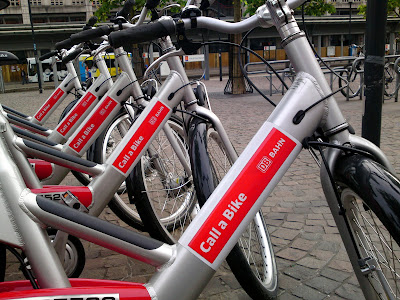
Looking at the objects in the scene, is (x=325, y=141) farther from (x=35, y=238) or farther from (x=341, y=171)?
(x=35, y=238)

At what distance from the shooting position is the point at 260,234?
249cm

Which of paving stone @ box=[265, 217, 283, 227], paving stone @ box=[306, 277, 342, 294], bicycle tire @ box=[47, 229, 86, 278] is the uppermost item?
bicycle tire @ box=[47, 229, 86, 278]

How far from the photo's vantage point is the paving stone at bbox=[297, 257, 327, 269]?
2.62 metres

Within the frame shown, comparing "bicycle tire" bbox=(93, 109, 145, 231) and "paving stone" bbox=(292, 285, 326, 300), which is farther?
"bicycle tire" bbox=(93, 109, 145, 231)

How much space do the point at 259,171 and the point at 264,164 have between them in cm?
3

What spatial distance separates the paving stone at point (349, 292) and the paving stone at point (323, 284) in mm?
37

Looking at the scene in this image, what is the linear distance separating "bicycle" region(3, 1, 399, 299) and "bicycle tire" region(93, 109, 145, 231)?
158 cm

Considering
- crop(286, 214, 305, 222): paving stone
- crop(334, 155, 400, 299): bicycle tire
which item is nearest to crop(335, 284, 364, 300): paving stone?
crop(334, 155, 400, 299): bicycle tire

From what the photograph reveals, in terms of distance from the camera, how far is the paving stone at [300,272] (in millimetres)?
2496

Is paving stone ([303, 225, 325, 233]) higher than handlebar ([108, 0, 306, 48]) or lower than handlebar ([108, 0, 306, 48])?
lower

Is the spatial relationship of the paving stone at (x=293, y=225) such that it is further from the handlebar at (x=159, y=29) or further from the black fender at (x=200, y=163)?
the handlebar at (x=159, y=29)

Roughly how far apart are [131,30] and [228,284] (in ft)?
5.27

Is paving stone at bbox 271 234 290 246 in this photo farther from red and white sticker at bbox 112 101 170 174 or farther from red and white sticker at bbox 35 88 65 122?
red and white sticker at bbox 35 88 65 122

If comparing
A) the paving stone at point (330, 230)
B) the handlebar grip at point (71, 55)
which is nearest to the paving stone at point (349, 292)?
the paving stone at point (330, 230)
